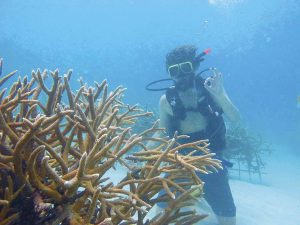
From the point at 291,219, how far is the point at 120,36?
9498cm

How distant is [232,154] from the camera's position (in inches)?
507

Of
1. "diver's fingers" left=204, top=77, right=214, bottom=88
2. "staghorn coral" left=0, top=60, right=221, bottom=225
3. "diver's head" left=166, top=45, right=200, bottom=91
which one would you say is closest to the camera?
"staghorn coral" left=0, top=60, right=221, bottom=225

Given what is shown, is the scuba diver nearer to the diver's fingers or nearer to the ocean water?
the diver's fingers

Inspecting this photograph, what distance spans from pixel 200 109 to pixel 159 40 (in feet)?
295

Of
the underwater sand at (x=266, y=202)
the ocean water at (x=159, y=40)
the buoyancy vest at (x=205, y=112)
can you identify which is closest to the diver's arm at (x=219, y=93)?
the buoyancy vest at (x=205, y=112)

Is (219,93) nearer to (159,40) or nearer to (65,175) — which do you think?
(65,175)

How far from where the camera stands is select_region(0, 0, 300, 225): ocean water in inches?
2195

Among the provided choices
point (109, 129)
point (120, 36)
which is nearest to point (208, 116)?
point (109, 129)

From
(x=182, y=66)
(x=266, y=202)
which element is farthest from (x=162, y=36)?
(x=182, y=66)

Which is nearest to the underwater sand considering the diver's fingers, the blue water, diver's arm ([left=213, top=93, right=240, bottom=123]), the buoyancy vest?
the buoyancy vest

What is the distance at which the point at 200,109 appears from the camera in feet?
19.7

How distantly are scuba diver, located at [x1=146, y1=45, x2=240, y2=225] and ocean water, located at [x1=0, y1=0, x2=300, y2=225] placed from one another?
31.1m

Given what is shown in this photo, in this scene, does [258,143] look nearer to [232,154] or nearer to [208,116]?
[232,154]

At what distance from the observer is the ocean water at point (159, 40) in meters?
55.8
